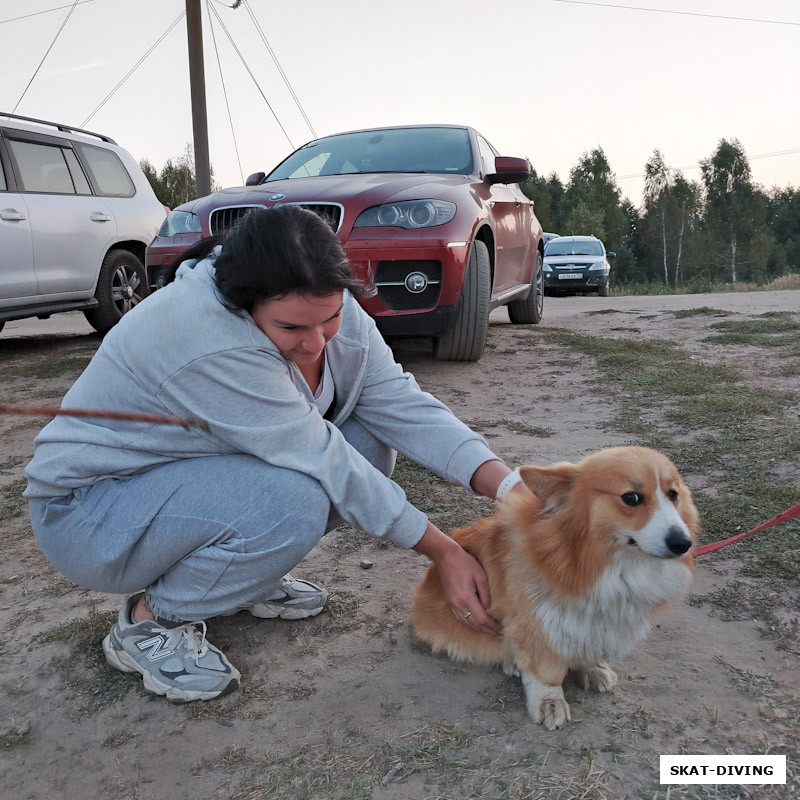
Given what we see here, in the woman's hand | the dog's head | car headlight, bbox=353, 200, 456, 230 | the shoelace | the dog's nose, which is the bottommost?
the shoelace

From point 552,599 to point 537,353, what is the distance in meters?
4.43

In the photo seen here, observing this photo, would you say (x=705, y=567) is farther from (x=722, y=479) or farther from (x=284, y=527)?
(x=284, y=527)

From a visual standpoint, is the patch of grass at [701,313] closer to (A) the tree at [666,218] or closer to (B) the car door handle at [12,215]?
(B) the car door handle at [12,215]

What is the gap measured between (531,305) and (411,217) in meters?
3.46

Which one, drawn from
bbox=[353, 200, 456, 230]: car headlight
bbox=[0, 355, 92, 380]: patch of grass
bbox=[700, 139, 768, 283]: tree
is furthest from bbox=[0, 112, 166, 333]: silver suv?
bbox=[700, 139, 768, 283]: tree

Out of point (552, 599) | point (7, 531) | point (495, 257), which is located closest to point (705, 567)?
point (552, 599)

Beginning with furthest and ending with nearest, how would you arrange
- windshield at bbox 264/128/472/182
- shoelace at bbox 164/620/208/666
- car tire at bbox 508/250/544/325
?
car tire at bbox 508/250/544/325
windshield at bbox 264/128/472/182
shoelace at bbox 164/620/208/666

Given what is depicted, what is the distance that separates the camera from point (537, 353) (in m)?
6.09

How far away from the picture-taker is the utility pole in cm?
1141

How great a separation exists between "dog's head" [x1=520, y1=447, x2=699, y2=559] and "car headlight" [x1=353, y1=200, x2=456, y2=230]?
9.57ft

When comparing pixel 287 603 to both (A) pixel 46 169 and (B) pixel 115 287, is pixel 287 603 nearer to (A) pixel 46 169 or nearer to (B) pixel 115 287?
(B) pixel 115 287

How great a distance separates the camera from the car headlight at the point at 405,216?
4414mm

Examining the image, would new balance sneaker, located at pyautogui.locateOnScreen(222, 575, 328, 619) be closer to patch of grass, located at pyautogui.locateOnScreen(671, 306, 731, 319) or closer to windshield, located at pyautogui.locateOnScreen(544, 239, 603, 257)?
patch of grass, located at pyautogui.locateOnScreen(671, 306, 731, 319)

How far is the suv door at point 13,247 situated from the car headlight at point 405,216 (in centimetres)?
327
